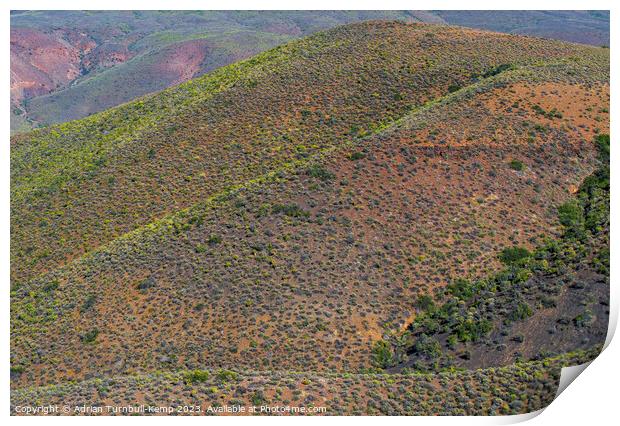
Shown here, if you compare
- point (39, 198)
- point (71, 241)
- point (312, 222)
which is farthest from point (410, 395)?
point (39, 198)

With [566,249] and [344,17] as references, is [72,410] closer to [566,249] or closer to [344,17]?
[566,249]

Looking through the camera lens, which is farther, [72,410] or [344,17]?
[344,17]

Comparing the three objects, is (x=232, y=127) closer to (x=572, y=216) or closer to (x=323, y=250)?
(x=323, y=250)

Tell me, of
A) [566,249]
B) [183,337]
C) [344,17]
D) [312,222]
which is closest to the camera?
[183,337]

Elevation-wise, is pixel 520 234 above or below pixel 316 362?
above

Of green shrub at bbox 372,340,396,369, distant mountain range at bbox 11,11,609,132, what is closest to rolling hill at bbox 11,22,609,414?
green shrub at bbox 372,340,396,369

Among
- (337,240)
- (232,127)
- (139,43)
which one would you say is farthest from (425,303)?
(139,43)
